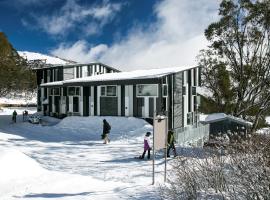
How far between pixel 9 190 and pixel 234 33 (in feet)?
90.7

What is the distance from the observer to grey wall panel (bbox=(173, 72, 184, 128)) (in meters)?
26.6

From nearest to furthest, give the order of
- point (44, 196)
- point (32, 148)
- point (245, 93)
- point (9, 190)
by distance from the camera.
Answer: point (44, 196) < point (9, 190) < point (32, 148) < point (245, 93)

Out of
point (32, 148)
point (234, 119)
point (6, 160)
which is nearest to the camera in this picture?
point (6, 160)

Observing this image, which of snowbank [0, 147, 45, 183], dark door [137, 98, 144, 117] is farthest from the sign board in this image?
dark door [137, 98, 144, 117]

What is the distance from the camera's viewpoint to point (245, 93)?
3319 cm

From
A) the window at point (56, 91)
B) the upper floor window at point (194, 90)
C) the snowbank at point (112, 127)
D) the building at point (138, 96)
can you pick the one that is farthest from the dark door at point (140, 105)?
the window at point (56, 91)

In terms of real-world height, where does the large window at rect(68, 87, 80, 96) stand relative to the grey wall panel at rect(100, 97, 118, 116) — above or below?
above

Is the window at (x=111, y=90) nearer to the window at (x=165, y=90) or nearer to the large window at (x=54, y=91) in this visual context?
the window at (x=165, y=90)

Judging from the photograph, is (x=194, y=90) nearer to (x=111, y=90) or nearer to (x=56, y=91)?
(x=111, y=90)

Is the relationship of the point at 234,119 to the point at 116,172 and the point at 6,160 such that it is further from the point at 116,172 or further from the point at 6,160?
the point at 6,160

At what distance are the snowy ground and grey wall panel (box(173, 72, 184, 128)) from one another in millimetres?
4009

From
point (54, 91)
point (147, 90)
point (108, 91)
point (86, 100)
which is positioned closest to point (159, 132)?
point (147, 90)

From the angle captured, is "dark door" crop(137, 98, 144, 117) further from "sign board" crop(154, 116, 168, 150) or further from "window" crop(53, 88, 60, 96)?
"sign board" crop(154, 116, 168, 150)

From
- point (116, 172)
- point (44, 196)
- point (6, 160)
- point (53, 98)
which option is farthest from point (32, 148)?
point (53, 98)
